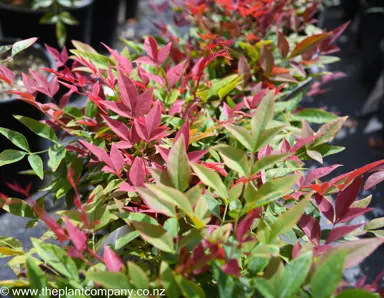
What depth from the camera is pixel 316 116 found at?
1.17 metres

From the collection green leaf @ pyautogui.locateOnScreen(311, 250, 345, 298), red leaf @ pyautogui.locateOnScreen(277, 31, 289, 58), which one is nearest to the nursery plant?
green leaf @ pyautogui.locateOnScreen(311, 250, 345, 298)

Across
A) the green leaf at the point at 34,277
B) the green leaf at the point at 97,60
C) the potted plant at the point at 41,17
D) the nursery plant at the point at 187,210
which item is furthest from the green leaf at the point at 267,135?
the potted plant at the point at 41,17

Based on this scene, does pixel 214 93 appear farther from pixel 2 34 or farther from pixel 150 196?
pixel 2 34

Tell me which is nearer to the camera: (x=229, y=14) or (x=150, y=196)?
(x=150, y=196)

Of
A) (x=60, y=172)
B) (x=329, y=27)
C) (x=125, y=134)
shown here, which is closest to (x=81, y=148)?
(x=60, y=172)

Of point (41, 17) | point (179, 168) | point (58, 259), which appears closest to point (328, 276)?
point (179, 168)

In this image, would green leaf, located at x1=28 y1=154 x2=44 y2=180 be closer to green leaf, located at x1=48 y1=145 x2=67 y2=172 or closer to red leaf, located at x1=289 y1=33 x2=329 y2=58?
green leaf, located at x1=48 y1=145 x2=67 y2=172

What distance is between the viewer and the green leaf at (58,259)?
68 cm

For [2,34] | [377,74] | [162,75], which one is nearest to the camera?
[162,75]

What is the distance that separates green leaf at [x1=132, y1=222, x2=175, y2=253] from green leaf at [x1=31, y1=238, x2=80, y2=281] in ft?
0.35

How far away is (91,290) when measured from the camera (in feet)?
2.23

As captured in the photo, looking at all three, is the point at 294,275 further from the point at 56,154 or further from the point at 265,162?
the point at 56,154

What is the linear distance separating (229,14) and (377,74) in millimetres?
1409

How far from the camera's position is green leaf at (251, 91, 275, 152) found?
29.6 inches
